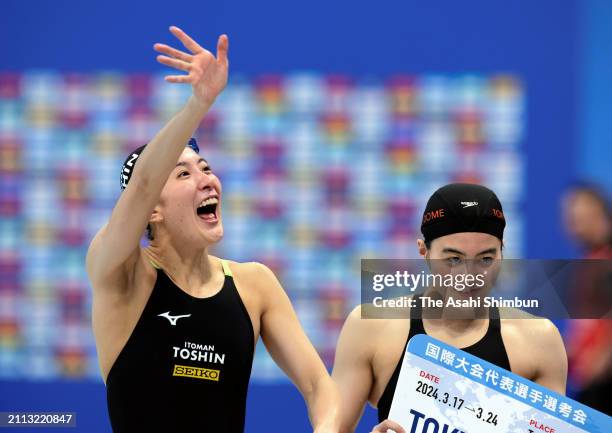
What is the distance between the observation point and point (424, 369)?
2.72 m

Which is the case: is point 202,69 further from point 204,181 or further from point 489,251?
point 489,251

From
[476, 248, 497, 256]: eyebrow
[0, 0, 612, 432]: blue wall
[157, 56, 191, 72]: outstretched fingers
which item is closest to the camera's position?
[157, 56, 191, 72]: outstretched fingers

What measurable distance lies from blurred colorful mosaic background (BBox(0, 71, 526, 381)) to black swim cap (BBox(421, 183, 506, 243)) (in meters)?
2.80

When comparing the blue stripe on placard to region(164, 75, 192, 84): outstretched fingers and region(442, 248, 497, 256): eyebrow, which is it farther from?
region(164, 75, 192, 84): outstretched fingers

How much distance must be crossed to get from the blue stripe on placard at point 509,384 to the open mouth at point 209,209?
696mm

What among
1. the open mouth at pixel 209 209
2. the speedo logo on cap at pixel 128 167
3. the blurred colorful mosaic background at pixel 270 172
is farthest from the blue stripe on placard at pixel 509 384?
the blurred colorful mosaic background at pixel 270 172

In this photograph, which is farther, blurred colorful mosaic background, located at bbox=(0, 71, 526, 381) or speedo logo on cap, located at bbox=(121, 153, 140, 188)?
blurred colorful mosaic background, located at bbox=(0, 71, 526, 381)

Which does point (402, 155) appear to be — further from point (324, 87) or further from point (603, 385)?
point (603, 385)

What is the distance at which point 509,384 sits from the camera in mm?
2666

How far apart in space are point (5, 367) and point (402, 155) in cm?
246

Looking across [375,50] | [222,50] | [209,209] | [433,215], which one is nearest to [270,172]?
[375,50]

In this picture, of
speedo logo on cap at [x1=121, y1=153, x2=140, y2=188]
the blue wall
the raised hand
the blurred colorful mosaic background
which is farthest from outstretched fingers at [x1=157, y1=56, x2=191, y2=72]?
the blue wall

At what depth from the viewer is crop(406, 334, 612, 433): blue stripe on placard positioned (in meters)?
2.56

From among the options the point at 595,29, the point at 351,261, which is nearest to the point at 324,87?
the point at 351,261
